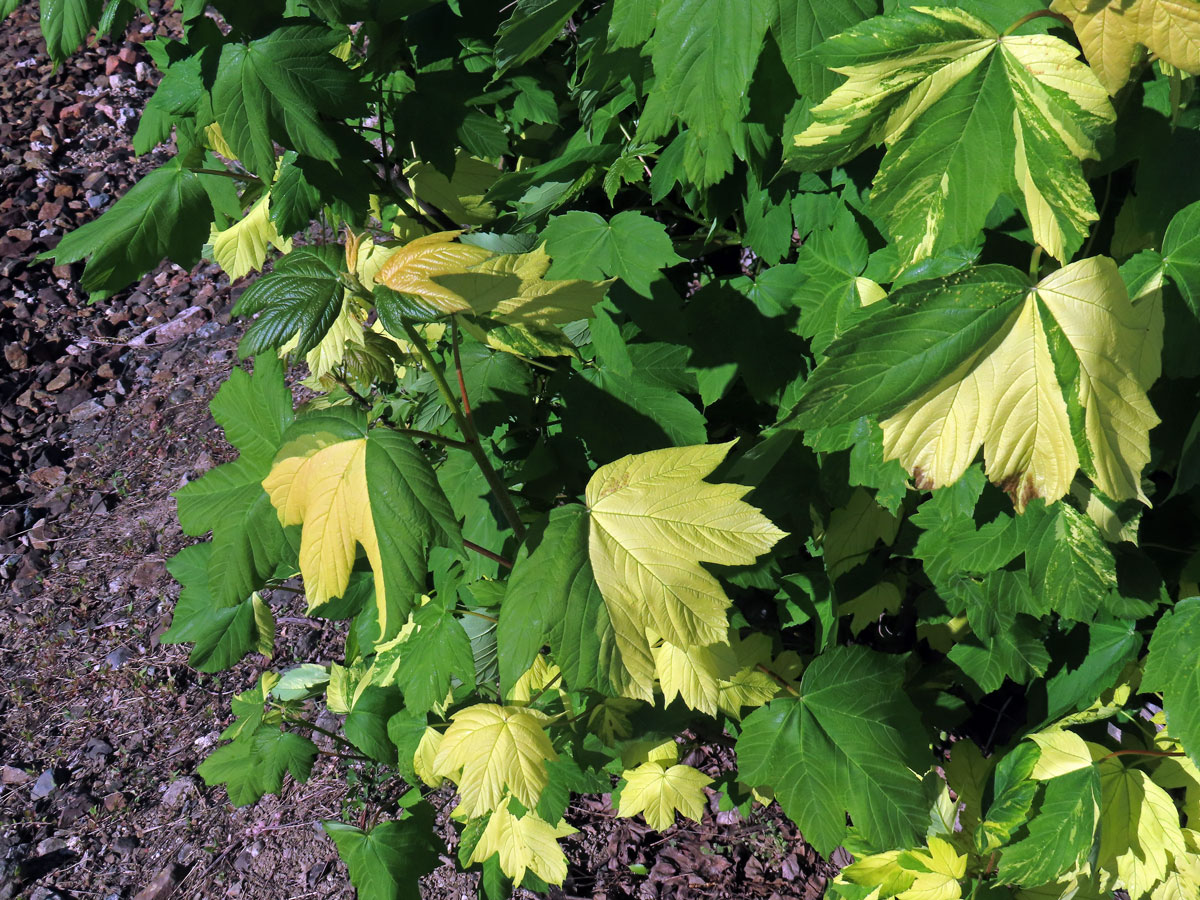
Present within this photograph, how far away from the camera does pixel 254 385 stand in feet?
4.93

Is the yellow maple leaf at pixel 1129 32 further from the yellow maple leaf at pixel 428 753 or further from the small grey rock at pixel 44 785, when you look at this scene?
the small grey rock at pixel 44 785

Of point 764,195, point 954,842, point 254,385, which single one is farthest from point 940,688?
point 254,385

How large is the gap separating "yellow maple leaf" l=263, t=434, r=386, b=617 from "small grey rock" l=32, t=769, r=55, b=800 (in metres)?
2.87

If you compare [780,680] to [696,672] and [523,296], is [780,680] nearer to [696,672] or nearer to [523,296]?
[696,672]

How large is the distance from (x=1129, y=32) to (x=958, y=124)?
0.53 ft

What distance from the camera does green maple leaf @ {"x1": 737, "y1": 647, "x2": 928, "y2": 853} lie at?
5.23 feet

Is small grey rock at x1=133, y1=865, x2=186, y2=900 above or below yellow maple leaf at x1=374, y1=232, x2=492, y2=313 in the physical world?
below

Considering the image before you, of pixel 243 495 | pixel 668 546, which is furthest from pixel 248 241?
pixel 668 546

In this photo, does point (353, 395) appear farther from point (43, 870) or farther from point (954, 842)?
point (43, 870)

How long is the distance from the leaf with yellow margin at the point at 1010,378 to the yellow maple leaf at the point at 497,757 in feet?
3.14

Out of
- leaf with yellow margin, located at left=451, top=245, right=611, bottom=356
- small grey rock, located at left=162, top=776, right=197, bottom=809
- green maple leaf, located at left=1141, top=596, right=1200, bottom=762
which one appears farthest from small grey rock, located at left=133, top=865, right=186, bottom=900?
green maple leaf, located at left=1141, top=596, right=1200, bottom=762

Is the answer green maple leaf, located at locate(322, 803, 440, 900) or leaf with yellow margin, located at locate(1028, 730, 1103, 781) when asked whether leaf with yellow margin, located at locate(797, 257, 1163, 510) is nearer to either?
leaf with yellow margin, located at locate(1028, 730, 1103, 781)

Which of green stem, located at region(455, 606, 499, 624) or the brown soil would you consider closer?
green stem, located at region(455, 606, 499, 624)

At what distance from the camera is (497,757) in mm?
1563
